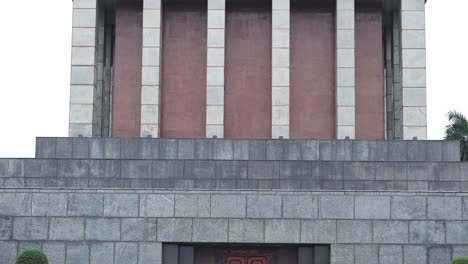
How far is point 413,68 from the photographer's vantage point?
27.6m

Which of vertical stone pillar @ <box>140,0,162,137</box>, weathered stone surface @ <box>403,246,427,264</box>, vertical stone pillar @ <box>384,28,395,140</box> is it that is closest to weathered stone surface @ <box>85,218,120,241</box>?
weathered stone surface @ <box>403,246,427,264</box>

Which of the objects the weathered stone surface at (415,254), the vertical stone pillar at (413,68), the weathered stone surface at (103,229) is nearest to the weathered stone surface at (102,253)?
the weathered stone surface at (103,229)

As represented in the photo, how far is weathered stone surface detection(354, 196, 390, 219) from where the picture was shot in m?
20.5

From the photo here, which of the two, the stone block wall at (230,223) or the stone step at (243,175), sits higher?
the stone step at (243,175)

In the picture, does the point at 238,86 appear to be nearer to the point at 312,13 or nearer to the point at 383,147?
the point at 312,13

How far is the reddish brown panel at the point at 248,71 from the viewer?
91.9 ft

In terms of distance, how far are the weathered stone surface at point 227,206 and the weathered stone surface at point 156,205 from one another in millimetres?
987

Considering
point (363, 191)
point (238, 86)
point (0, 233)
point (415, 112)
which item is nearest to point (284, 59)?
point (238, 86)

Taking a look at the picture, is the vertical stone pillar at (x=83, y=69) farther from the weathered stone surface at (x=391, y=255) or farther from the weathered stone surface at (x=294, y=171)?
the weathered stone surface at (x=391, y=255)

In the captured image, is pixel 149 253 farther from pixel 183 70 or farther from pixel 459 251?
pixel 183 70

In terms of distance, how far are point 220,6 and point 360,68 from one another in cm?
489

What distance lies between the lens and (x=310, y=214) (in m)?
20.6

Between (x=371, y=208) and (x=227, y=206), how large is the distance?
3306mm

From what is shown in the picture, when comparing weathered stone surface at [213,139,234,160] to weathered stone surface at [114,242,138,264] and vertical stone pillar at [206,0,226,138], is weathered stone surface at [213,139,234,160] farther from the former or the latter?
weathered stone surface at [114,242,138,264]
